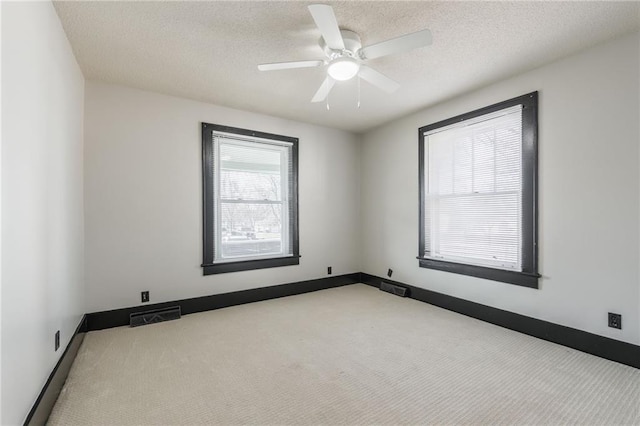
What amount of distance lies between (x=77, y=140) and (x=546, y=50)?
4242 mm

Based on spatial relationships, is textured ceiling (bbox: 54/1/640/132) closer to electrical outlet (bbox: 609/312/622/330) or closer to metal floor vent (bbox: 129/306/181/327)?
electrical outlet (bbox: 609/312/622/330)

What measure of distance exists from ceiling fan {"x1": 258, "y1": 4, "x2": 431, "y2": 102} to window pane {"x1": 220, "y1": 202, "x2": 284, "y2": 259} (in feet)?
6.78

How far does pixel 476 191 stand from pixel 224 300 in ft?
10.8

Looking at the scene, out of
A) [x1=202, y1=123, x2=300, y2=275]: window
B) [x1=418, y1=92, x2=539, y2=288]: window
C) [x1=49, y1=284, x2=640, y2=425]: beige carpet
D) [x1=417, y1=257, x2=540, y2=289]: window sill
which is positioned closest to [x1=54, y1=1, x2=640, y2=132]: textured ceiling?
[x1=418, y1=92, x2=539, y2=288]: window

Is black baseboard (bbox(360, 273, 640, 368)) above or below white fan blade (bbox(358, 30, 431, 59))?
below

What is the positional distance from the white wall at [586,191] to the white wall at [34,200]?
3.75 metres

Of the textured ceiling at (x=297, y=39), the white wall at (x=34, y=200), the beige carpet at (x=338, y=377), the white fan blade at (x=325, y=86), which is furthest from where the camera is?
the white fan blade at (x=325, y=86)

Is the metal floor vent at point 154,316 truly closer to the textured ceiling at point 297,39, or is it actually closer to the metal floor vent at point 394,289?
the textured ceiling at point 297,39

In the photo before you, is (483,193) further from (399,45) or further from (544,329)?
(399,45)

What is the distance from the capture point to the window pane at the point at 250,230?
393cm

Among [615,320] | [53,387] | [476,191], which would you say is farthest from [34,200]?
[615,320]

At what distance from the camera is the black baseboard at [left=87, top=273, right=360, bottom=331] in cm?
312

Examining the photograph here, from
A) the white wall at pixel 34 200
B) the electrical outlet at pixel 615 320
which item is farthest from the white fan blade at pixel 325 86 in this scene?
the electrical outlet at pixel 615 320

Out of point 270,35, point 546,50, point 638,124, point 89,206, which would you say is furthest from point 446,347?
point 89,206
